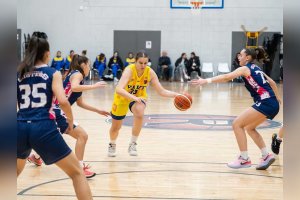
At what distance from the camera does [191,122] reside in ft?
36.4

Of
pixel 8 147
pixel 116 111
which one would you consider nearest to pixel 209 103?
pixel 116 111

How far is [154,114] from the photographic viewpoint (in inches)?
488

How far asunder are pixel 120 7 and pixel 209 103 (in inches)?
508

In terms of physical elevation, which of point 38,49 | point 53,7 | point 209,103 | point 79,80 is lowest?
point 209,103

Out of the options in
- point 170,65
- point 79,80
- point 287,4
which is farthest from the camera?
point 170,65

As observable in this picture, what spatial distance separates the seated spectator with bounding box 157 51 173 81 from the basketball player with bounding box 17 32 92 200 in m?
22.6

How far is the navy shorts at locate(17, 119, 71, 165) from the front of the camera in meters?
3.24

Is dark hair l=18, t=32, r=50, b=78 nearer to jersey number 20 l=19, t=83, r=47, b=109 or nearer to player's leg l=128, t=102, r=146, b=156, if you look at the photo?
jersey number 20 l=19, t=83, r=47, b=109

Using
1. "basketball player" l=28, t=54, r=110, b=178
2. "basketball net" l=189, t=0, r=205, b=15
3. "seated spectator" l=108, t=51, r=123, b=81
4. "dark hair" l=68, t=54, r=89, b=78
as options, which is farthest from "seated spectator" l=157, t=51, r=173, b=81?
"dark hair" l=68, t=54, r=89, b=78

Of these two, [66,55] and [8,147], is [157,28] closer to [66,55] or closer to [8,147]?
[66,55]

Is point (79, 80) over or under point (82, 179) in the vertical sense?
over

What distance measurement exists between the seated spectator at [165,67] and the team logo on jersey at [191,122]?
13.7 meters

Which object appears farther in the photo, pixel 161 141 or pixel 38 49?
pixel 161 141

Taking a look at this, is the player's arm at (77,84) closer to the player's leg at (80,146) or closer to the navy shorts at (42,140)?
the player's leg at (80,146)
